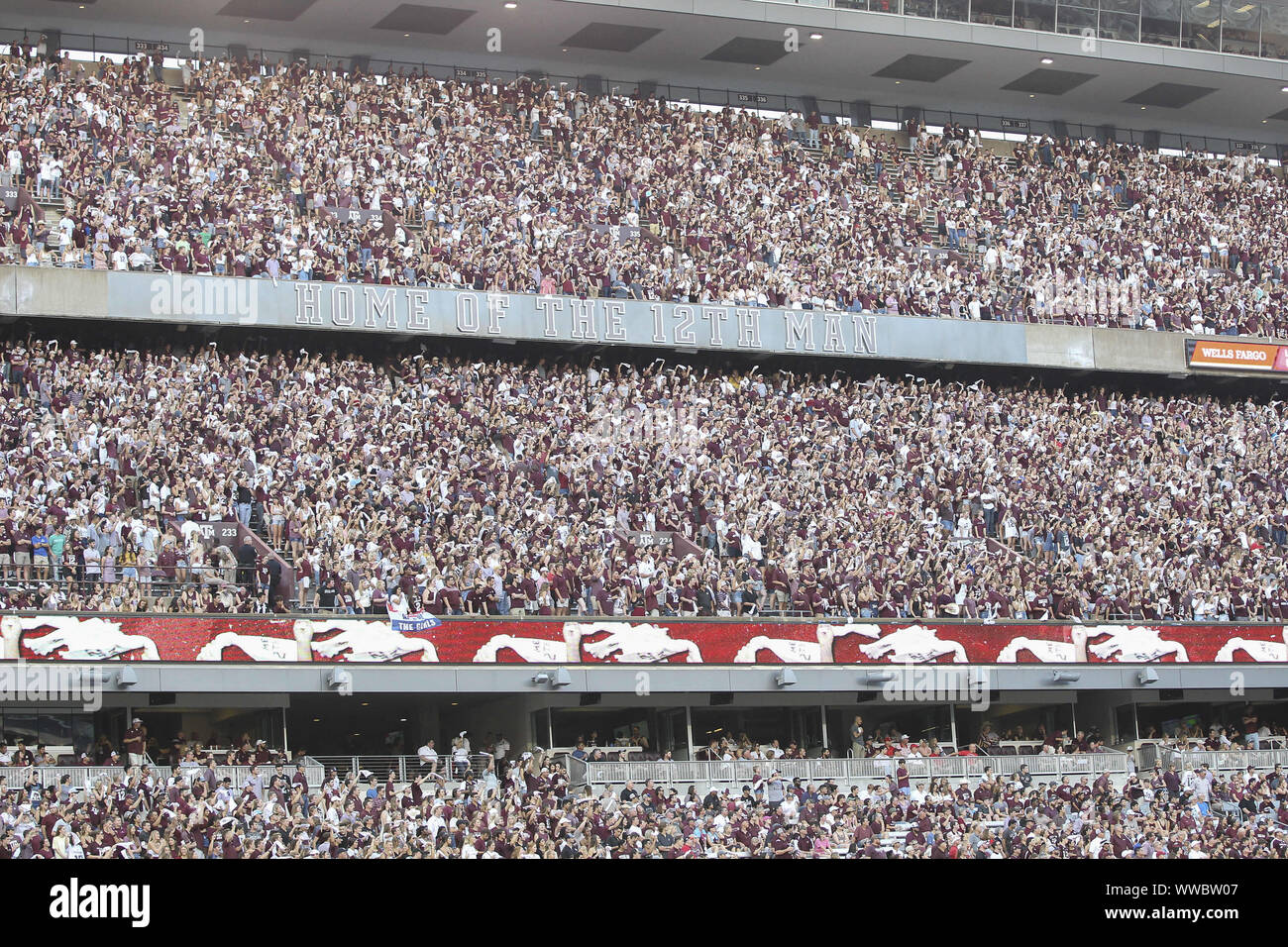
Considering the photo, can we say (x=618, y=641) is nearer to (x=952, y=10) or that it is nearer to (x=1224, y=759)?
(x=1224, y=759)

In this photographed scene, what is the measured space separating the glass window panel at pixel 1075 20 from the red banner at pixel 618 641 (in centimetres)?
2061

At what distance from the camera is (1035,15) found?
52250mm

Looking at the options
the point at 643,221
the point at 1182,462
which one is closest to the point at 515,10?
the point at 643,221

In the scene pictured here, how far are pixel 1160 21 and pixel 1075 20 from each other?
2.95 meters

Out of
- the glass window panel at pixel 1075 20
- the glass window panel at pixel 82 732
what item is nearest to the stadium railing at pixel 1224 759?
the glass window panel at pixel 82 732

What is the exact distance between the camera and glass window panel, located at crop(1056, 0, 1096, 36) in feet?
172

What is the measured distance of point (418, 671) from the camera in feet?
105

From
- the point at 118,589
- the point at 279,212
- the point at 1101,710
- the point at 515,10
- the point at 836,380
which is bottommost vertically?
the point at 1101,710

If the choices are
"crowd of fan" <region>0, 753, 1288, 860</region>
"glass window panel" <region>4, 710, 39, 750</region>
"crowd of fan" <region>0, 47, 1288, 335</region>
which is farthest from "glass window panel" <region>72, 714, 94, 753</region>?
"crowd of fan" <region>0, 47, 1288, 335</region>

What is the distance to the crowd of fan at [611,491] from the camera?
105 feet

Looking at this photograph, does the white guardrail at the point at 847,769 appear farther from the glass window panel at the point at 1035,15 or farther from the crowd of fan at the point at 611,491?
the glass window panel at the point at 1035,15

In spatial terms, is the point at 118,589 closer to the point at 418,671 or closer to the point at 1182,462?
the point at 418,671

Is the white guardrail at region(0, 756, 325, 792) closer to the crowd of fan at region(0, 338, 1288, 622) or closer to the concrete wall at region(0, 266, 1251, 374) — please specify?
the crowd of fan at region(0, 338, 1288, 622)
